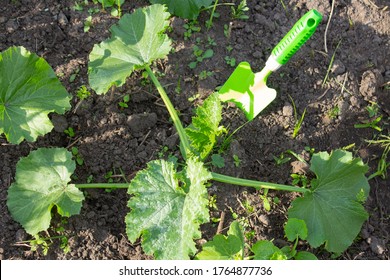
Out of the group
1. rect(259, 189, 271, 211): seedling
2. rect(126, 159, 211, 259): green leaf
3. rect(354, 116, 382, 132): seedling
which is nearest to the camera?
rect(126, 159, 211, 259): green leaf

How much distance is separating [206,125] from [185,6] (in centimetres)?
99

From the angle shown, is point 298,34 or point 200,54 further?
point 200,54

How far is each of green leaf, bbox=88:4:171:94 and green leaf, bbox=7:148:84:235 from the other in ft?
1.63

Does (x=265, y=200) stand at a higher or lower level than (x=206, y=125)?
lower

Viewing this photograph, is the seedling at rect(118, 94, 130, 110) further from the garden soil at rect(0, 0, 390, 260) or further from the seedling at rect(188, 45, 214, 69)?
the seedling at rect(188, 45, 214, 69)

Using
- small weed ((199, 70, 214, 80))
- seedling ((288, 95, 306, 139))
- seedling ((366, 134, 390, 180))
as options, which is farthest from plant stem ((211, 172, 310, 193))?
small weed ((199, 70, 214, 80))

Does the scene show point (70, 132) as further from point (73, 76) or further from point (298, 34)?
point (298, 34)

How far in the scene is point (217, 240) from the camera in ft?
10.1

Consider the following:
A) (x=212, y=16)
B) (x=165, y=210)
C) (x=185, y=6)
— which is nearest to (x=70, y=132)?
(x=165, y=210)

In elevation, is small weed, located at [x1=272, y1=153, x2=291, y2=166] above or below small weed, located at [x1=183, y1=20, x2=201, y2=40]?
below

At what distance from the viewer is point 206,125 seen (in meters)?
3.11

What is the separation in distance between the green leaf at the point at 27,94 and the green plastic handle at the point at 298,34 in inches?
50.7

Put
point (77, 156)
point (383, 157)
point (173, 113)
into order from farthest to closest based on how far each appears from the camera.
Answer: point (383, 157), point (77, 156), point (173, 113)

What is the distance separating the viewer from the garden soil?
335cm
